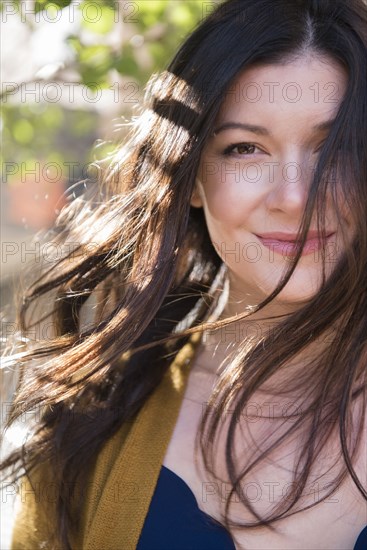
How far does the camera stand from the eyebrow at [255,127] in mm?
1820

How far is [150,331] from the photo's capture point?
224 cm

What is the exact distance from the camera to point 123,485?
197cm

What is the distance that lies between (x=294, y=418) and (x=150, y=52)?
1.30 meters

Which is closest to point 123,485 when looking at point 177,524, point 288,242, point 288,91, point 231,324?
point 177,524

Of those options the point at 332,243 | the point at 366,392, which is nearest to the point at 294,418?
the point at 366,392

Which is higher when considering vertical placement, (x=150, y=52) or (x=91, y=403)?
(x=150, y=52)

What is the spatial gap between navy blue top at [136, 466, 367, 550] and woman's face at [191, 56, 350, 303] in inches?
17.8

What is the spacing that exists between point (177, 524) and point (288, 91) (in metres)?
0.90

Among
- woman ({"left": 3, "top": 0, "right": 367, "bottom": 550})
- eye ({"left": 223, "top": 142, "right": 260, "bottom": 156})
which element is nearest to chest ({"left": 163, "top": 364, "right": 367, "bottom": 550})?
woman ({"left": 3, "top": 0, "right": 367, "bottom": 550})

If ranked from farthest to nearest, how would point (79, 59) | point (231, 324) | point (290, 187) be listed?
1. point (79, 59)
2. point (231, 324)
3. point (290, 187)

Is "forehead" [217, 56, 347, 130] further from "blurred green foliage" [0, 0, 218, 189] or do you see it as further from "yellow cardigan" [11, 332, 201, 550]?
"yellow cardigan" [11, 332, 201, 550]

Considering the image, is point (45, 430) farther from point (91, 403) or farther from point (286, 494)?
point (286, 494)

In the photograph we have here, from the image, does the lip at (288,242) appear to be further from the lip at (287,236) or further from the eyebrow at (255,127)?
the eyebrow at (255,127)

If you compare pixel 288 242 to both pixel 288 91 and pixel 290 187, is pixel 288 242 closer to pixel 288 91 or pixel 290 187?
pixel 290 187
